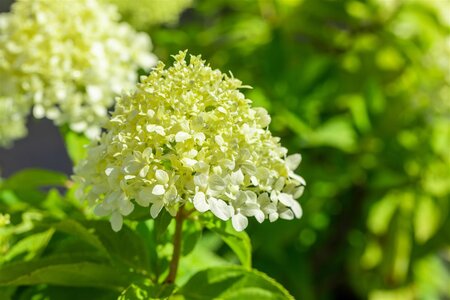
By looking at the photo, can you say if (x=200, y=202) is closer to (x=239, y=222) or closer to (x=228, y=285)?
(x=239, y=222)

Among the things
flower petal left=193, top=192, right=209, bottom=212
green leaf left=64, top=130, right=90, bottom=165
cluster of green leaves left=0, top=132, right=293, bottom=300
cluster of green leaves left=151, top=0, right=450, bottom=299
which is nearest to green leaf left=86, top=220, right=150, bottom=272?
cluster of green leaves left=0, top=132, right=293, bottom=300

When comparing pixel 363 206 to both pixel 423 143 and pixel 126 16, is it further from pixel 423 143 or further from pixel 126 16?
A: pixel 126 16

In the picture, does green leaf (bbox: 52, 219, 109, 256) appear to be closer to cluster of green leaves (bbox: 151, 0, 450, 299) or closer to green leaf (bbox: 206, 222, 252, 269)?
A: green leaf (bbox: 206, 222, 252, 269)

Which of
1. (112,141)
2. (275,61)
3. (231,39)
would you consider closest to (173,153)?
(112,141)

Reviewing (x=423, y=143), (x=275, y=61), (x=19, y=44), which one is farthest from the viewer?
(x=423, y=143)

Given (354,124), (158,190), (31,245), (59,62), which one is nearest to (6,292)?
(31,245)

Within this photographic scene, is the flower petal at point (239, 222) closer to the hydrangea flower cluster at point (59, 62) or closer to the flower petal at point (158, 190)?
the flower petal at point (158, 190)
